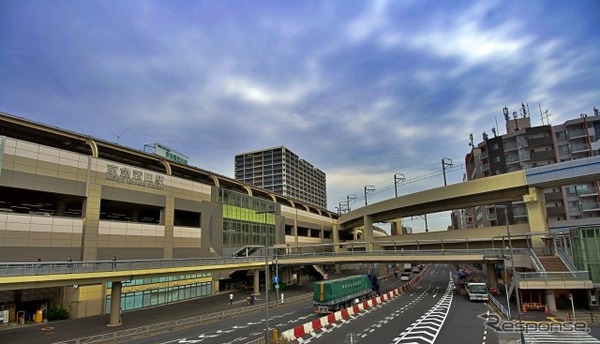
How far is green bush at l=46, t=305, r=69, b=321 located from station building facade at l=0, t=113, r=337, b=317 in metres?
0.63

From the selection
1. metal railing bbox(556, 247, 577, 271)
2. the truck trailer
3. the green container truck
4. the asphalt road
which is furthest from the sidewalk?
metal railing bbox(556, 247, 577, 271)

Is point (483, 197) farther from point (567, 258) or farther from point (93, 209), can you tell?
point (93, 209)

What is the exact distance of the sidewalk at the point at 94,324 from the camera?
3009 centimetres

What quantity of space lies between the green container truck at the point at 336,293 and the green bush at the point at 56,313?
26.3m

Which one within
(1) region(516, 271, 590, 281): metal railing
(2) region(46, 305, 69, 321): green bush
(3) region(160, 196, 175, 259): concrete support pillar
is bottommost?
(2) region(46, 305, 69, 321): green bush

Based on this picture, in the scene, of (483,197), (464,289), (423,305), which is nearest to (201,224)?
(423,305)

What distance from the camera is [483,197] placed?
6406 centimetres

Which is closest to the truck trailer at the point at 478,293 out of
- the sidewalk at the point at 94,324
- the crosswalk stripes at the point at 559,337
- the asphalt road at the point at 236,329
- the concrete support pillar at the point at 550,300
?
the concrete support pillar at the point at 550,300

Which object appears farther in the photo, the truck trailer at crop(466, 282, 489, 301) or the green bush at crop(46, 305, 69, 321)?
the truck trailer at crop(466, 282, 489, 301)

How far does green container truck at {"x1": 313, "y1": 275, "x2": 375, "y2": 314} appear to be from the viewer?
124 ft

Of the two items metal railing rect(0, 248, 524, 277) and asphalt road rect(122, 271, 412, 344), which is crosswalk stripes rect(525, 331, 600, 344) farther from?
metal railing rect(0, 248, 524, 277)

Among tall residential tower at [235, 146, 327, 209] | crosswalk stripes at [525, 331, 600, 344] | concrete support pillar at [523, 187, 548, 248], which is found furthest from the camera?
tall residential tower at [235, 146, 327, 209]

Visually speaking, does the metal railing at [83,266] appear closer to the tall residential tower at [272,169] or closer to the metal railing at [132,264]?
the metal railing at [132,264]

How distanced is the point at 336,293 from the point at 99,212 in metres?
28.9
